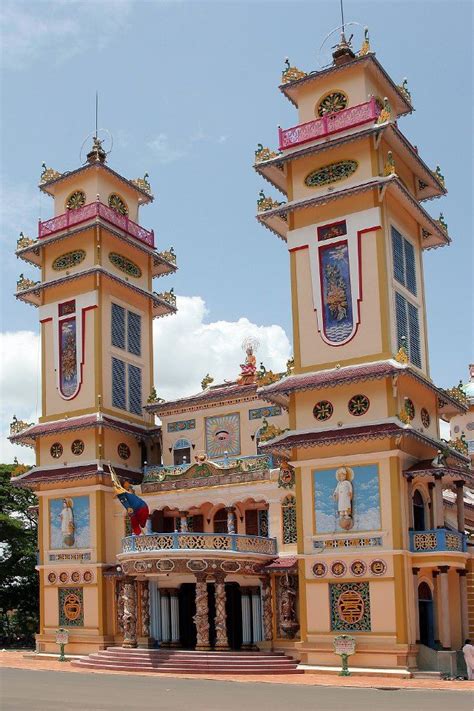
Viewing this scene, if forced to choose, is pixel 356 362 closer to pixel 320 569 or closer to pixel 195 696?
pixel 320 569

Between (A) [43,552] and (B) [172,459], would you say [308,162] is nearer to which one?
(B) [172,459]

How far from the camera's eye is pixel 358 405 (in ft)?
91.9

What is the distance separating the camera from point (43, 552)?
116 ft

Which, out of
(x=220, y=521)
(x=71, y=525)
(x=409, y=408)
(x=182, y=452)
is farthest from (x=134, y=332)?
(x=409, y=408)

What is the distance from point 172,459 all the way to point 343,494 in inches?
404

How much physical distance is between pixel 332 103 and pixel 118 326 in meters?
12.3

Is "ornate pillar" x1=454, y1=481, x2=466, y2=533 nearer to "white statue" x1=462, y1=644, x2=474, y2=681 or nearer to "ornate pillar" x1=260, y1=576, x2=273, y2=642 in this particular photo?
"white statue" x1=462, y1=644, x2=474, y2=681

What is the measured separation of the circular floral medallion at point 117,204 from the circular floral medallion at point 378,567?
61.3ft

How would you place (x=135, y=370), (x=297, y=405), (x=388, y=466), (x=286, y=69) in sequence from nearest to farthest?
(x=388, y=466), (x=297, y=405), (x=286, y=69), (x=135, y=370)

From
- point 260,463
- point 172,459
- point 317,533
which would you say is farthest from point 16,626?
point 317,533

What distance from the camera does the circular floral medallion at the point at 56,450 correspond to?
118ft

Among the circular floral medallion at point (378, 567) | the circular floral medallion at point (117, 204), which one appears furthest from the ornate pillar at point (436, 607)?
the circular floral medallion at point (117, 204)

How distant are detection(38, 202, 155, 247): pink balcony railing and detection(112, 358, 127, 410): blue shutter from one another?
5530 millimetres

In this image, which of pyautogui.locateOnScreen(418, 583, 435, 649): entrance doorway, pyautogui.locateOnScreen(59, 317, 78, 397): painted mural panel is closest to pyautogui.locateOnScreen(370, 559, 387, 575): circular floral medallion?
pyautogui.locateOnScreen(418, 583, 435, 649): entrance doorway
